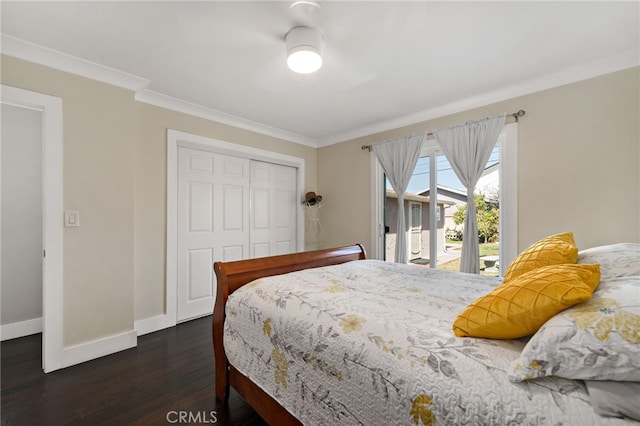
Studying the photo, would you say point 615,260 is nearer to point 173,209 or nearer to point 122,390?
point 122,390

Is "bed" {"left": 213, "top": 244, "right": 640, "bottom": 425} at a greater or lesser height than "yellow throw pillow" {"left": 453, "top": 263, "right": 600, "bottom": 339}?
lesser

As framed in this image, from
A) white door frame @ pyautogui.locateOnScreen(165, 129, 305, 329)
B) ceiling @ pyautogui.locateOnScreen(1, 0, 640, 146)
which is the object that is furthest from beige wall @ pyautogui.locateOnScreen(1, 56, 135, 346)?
white door frame @ pyautogui.locateOnScreen(165, 129, 305, 329)

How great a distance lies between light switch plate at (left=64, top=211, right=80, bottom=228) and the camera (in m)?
2.17

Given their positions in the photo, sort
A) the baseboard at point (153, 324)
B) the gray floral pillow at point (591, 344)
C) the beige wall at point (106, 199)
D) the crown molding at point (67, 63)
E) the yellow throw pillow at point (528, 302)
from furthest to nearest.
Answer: the baseboard at point (153, 324) < the beige wall at point (106, 199) < the crown molding at point (67, 63) < the yellow throw pillow at point (528, 302) < the gray floral pillow at point (591, 344)

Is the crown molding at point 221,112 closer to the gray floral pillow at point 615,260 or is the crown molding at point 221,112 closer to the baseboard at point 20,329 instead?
the gray floral pillow at point 615,260

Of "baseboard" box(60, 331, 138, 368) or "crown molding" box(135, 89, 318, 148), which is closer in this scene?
"baseboard" box(60, 331, 138, 368)

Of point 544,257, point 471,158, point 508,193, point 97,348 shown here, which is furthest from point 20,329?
point 508,193

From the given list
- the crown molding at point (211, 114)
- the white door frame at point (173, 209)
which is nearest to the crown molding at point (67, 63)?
the crown molding at point (211, 114)

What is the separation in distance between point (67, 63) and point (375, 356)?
3.02 meters

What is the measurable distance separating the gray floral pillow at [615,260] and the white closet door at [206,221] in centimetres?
333

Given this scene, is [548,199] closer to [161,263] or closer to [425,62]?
[425,62]

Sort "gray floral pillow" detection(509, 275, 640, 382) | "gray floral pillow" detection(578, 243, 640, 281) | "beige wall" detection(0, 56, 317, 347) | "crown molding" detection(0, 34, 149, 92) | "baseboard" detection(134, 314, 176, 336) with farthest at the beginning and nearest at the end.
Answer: "baseboard" detection(134, 314, 176, 336)
"beige wall" detection(0, 56, 317, 347)
"crown molding" detection(0, 34, 149, 92)
"gray floral pillow" detection(578, 243, 640, 281)
"gray floral pillow" detection(509, 275, 640, 382)

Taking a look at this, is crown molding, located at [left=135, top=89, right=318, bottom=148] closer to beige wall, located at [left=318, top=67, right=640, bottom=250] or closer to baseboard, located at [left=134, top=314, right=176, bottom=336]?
baseboard, located at [left=134, top=314, right=176, bottom=336]

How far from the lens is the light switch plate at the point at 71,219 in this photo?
2174mm
